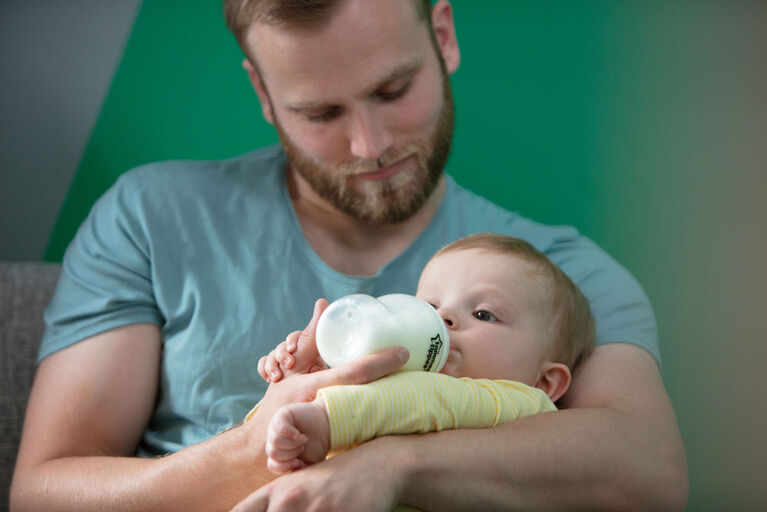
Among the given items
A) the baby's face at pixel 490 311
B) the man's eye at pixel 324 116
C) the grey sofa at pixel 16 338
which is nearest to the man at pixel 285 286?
the man's eye at pixel 324 116

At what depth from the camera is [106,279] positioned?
1656 mm

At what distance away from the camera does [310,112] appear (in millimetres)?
1669

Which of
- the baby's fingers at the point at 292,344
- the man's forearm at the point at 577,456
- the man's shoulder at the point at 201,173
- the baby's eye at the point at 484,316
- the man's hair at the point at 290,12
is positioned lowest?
the man's forearm at the point at 577,456

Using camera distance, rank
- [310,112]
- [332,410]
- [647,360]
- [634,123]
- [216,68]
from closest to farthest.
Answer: [332,410] < [647,360] < [310,112] < [634,123] < [216,68]

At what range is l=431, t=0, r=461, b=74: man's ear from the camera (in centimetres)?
184

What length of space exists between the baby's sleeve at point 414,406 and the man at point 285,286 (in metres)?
0.04

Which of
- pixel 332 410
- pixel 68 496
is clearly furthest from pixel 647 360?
pixel 68 496

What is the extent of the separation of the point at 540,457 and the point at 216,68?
1.54 m

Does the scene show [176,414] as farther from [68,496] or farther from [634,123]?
[634,123]

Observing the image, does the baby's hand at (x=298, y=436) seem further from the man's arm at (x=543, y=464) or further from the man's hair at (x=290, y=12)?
the man's hair at (x=290, y=12)

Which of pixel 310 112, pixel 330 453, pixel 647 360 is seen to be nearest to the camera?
pixel 330 453

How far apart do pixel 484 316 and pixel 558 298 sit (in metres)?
0.15

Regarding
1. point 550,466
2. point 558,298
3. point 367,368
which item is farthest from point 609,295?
point 367,368

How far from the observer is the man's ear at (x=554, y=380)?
1.43 metres
